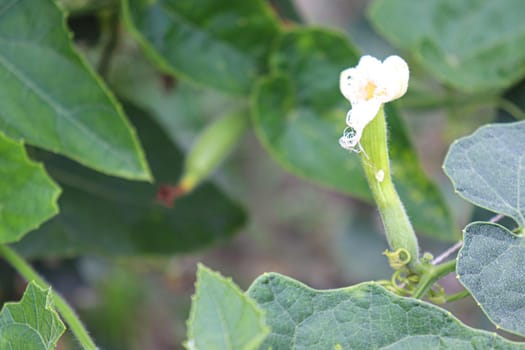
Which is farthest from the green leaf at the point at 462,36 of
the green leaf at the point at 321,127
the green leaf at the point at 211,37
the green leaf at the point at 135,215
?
the green leaf at the point at 135,215

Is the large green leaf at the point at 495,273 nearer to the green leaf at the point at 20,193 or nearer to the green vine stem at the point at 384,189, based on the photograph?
the green vine stem at the point at 384,189

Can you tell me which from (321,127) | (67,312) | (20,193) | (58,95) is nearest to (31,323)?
(67,312)

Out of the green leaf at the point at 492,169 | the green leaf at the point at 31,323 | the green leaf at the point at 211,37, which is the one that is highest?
the green leaf at the point at 211,37

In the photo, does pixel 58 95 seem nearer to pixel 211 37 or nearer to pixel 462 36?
pixel 211 37

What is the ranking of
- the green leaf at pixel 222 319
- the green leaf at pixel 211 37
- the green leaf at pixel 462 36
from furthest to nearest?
the green leaf at pixel 462 36 < the green leaf at pixel 211 37 < the green leaf at pixel 222 319

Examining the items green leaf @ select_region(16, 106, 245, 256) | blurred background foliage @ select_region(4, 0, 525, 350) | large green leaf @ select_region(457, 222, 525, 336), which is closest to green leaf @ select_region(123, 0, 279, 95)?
blurred background foliage @ select_region(4, 0, 525, 350)

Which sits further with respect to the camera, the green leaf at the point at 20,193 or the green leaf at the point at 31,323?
the green leaf at the point at 20,193
